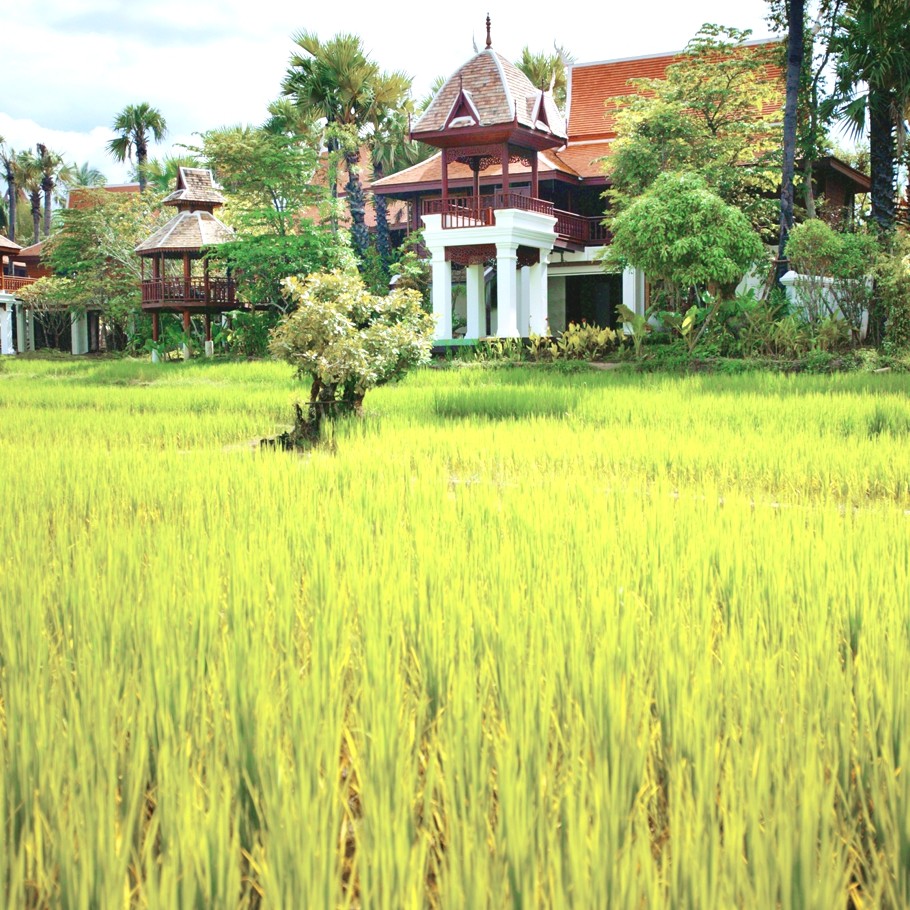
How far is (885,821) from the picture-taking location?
1618 mm

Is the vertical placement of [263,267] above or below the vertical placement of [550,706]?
above

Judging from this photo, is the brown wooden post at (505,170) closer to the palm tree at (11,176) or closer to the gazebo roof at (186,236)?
the gazebo roof at (186,236)

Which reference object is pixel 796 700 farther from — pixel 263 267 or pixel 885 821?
pixel 263 267

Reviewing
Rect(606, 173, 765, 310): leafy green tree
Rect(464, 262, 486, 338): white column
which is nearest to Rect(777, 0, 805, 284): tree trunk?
Rect(606, 173, 765, 310): leafy green tree

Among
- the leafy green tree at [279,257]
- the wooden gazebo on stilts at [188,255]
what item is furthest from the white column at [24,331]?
the leafy green tree at [279,257]

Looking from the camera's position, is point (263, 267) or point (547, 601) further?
point (263, 267)

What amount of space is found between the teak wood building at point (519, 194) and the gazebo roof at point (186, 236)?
13.7 feet

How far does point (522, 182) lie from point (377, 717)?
22113 mm

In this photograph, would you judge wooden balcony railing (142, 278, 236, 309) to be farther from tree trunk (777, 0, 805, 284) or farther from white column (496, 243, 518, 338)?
tree trunk (777, 0, 805, 284)

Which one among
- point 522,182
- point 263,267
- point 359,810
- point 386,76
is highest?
point 386,76

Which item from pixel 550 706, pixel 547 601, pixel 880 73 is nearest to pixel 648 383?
pixel 880 73

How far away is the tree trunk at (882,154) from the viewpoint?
17.0 metres

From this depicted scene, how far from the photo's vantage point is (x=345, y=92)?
24312 mm

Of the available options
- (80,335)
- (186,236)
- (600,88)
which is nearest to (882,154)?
(600,88)
